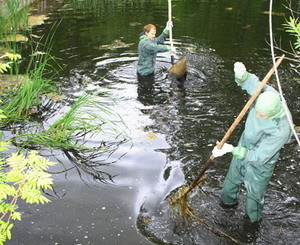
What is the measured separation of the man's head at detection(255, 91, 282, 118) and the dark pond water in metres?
1.35

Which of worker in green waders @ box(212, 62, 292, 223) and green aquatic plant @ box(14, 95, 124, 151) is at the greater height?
worker in green waders @ box(212, 62, 292, 223)

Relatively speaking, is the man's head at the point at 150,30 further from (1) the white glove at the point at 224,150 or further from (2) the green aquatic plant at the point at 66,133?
(1) the white glove at the point at 224,150

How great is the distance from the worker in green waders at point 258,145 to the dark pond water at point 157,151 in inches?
19.0

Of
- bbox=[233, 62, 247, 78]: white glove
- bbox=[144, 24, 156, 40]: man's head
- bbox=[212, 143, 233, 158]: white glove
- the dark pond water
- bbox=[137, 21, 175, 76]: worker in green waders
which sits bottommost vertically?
the dark pond water

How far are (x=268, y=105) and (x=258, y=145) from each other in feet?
1.59

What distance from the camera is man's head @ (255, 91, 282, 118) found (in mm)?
2990

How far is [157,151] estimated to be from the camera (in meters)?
4.93

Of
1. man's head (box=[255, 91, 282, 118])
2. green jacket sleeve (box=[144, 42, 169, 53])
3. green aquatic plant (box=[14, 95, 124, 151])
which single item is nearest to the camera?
man's head (box=[255, 91, 282, 118])

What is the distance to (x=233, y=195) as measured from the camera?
3811 mm

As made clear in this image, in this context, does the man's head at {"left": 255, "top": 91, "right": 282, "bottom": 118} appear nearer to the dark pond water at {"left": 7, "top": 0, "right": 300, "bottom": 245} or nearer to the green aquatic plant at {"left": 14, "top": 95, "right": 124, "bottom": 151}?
the dark pond water at {"left": 7, "top": 0, "right": 300, "bottom": 245}

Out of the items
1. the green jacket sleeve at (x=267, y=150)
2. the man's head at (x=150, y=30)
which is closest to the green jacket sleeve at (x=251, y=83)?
the green jacket sleeve at (x=267, y=150)

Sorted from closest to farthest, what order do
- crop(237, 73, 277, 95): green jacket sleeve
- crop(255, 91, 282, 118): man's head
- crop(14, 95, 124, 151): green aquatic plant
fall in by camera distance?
crop(255, 91, 282, 118): man's head
crop(237, 73, 277, 95): green jacket sleeve
crop(14, 95, 124, 151): green aquatic plant

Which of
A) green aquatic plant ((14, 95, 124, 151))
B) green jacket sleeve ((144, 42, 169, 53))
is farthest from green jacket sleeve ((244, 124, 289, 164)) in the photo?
green jacket sleeve ((144, 42, 169, 53))

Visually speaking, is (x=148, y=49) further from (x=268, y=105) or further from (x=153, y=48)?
(x=268, y=105)
